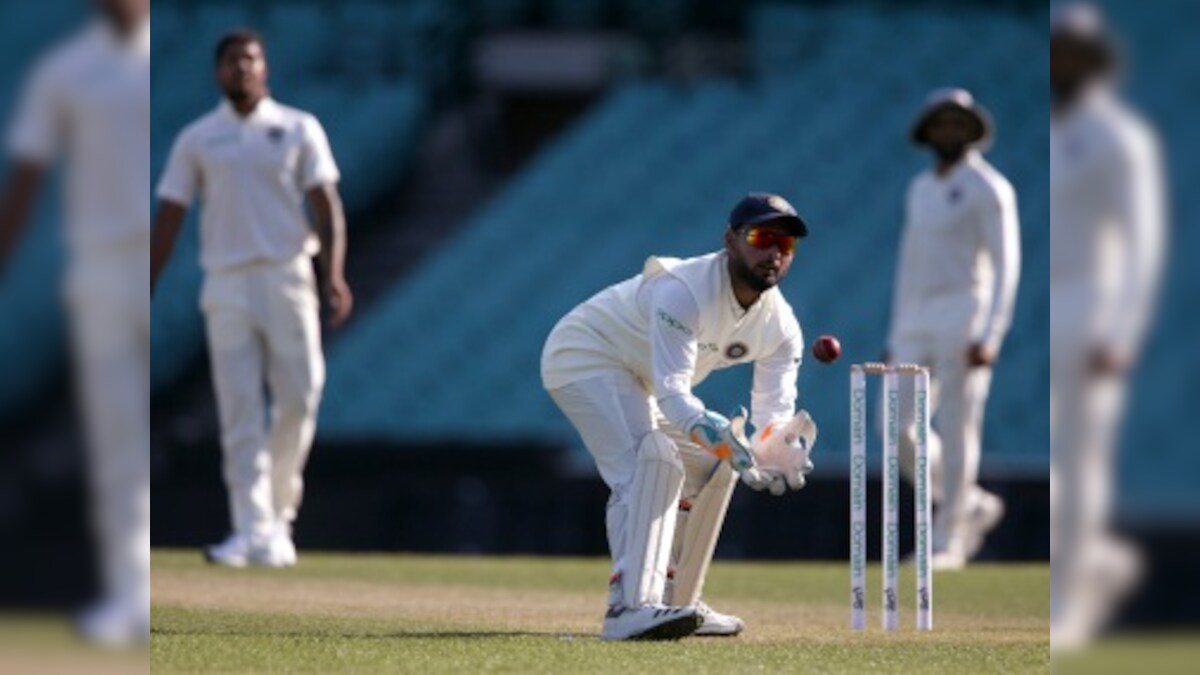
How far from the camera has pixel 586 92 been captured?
1762 centimetres

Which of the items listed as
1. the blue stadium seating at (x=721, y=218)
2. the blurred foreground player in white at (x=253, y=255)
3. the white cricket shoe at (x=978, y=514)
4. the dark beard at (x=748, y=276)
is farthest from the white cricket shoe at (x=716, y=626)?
the blue stadium seating at (x=721, y=218)

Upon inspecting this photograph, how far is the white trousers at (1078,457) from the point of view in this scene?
2.57 meters

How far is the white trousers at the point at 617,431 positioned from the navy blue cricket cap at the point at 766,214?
1.86 feet

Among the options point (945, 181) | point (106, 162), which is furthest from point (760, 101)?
point (106, 162)

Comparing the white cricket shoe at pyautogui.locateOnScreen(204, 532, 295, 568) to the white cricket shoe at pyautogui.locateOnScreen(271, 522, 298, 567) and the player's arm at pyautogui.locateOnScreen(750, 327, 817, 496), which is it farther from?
the player's arm at pyautogui.locateOnScreen(750, 327, 817, 496)

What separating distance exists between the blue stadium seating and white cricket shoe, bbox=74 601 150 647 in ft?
34.5

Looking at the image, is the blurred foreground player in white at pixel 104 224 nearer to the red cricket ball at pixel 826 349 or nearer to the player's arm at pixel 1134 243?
the player's arm at pixel 1134 243

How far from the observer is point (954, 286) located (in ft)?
29.9

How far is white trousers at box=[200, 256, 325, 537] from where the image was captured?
27.5 feet

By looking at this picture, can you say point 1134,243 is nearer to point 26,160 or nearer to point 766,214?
point 26,160

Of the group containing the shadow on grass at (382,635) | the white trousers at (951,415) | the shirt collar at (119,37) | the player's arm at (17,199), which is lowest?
the shadow on grass at (382,635)

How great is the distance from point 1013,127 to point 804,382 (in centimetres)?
325

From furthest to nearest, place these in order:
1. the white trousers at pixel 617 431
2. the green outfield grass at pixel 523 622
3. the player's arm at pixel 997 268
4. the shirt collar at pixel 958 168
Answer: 1. the shirt collar at pixel 958 168
2. the player's arm at pixel 997 268
3. the white trousers at pixel 617 431
4. the green outfield grass at pixel 523 622

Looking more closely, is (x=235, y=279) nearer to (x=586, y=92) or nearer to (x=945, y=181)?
(x=945, y=181)
